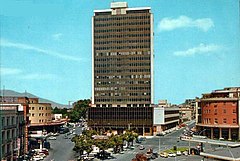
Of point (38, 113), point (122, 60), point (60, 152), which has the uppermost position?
point (122, 60)

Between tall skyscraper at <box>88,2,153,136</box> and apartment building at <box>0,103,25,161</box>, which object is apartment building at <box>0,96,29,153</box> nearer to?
apartment building at <box>0,103,25,161</box>

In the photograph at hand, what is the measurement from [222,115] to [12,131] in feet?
26.2

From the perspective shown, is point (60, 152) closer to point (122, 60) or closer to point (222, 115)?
point (222, 115)

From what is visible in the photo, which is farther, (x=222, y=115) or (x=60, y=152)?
→ (x=222, y=115)

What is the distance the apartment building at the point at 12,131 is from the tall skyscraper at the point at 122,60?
732 cm

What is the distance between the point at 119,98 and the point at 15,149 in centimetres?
898

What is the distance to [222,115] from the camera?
14578mm

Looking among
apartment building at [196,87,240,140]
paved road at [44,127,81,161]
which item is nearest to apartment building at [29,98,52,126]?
paved road at [44,127,81,161]

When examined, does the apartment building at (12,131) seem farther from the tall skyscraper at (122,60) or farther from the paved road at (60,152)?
the tall skyscraper at (122,60)

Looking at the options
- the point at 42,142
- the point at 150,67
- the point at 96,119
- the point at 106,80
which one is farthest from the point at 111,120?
the point at 42,142

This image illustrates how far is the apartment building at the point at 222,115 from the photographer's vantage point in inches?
562

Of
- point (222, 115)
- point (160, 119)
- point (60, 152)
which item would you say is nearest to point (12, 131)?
point (60, 152)

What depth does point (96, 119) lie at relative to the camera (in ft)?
61.1

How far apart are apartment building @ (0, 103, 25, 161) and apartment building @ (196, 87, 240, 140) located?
7.23 metres
